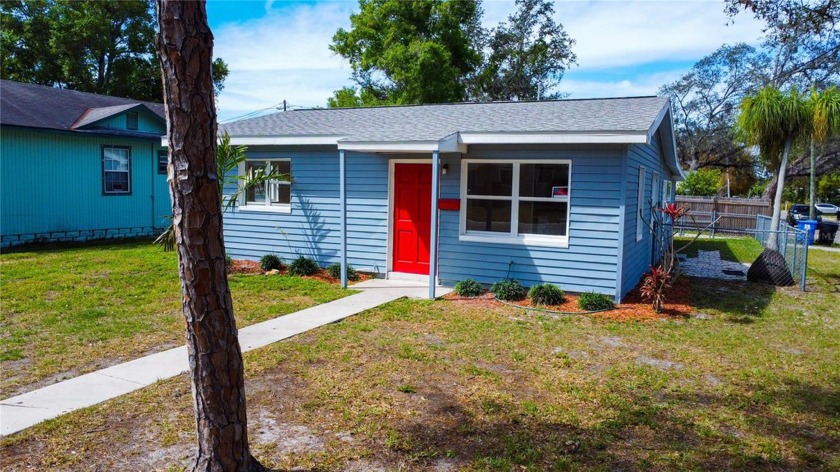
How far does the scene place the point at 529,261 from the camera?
8.92 meters

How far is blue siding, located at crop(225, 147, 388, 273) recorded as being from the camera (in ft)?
33.4

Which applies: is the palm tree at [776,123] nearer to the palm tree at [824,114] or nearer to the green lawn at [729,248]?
the palm tree at [824,114]

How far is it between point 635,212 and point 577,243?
1798mm

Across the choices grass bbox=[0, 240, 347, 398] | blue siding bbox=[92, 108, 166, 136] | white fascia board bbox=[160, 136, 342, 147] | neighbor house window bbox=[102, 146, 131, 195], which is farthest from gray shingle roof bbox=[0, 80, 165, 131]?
white fascia board bbox=[160, 136, 342, 147]

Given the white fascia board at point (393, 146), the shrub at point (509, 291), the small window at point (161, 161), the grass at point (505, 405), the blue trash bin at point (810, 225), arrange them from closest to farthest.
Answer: the grass at point (505, 405) < the white fascia board at point (393, 146) < the shrub at point (509, 291) < the small window at point (161, 161) < the blue trash bin at point (810, 225)

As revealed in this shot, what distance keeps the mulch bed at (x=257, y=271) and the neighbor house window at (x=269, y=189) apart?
1.11 m

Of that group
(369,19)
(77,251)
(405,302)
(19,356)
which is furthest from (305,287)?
(369,19)

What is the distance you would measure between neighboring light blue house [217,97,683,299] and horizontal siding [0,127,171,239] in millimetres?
5803

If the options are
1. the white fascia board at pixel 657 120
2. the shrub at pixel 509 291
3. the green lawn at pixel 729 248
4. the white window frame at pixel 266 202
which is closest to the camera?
the white fascia board at pixel 657 120

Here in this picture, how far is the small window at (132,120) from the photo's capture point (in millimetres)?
16219

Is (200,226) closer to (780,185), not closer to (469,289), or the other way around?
(469,289)

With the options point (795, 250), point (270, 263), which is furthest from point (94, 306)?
point (795, 250)

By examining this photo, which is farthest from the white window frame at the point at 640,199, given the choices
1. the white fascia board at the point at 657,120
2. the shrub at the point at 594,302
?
the shrub at the point at 594,302

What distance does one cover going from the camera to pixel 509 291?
852 cm
